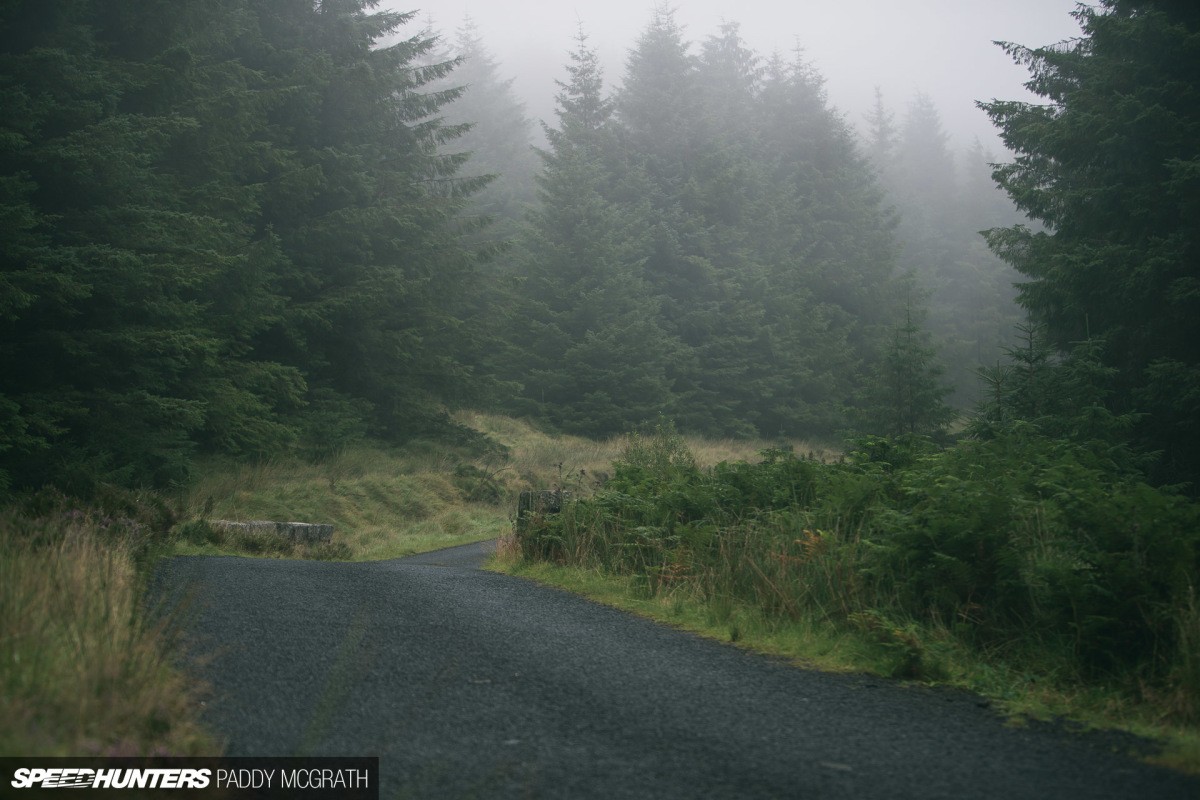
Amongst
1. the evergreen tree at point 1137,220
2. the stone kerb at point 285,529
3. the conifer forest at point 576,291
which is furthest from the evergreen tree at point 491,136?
the evergreen tree at point 1137,220

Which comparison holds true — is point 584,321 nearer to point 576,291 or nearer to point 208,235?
point 576,291

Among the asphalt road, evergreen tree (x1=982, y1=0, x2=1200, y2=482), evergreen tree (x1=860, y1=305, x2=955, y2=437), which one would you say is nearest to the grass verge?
the asphalt road

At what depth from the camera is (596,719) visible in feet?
15.6

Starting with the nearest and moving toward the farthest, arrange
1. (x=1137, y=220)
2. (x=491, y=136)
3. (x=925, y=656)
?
(x=925, y=656) → (x=1137, y=220) → (x=491, y=136)

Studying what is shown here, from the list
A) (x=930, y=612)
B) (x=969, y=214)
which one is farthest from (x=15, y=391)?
(x=969, y=214)

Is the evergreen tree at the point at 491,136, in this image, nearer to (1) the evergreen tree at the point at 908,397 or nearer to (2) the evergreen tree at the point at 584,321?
(2) the evergreen tree at the point at 584,321

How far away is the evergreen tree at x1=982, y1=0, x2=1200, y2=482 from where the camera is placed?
15289mm

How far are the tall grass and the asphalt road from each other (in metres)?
0.35

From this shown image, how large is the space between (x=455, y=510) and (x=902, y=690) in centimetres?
1837

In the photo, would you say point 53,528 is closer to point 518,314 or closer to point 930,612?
point 930,612

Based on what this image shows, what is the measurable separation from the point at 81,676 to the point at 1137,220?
60.6ft

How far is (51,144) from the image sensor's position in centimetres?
1436

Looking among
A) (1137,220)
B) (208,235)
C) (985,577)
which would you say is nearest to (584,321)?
(208,235)

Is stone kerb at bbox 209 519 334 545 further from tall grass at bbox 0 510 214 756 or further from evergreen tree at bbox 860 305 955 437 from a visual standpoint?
evergreen tree at bbox 860 305 955 437
